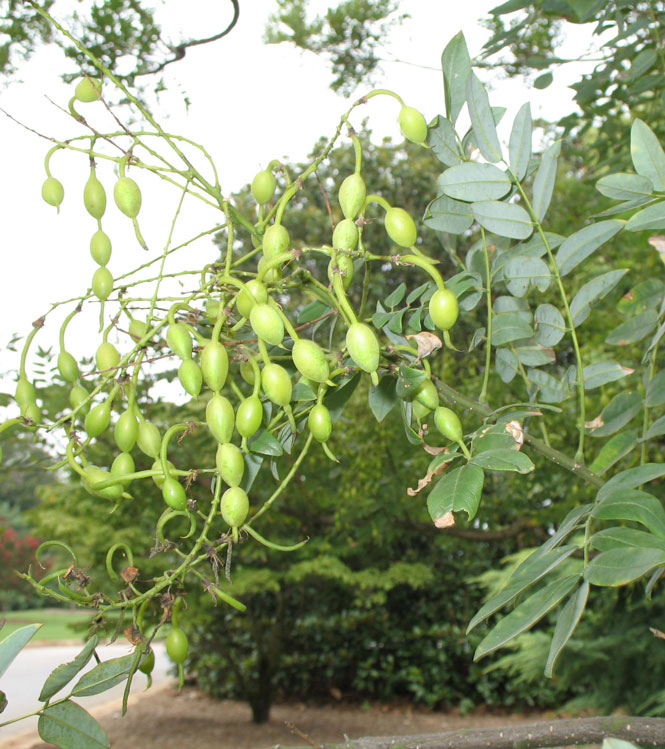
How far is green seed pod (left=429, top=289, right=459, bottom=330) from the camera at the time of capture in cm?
60

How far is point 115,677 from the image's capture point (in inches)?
23.5

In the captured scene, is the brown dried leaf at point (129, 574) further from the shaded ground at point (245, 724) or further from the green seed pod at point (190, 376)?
the shaded ground at point (245, 724)

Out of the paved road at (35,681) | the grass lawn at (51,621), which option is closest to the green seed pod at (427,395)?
the paved road at (35,681)

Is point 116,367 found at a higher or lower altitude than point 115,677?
higher

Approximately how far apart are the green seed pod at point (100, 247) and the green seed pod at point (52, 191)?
66 millimetres

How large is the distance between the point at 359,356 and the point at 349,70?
3.58 m

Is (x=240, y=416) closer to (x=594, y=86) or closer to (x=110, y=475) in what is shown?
(x=110, y=475)

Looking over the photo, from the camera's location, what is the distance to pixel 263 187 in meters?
0.72

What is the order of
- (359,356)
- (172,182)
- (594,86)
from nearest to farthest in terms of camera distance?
(359,356)
(172,182)
(594,86)

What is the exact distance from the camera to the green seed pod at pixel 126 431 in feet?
2.06

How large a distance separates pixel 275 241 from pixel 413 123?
0.17 metres

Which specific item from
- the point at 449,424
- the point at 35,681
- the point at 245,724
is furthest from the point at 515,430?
the point at 35,681

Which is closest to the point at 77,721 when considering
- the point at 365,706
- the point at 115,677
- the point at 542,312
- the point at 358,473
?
the point at 115,677

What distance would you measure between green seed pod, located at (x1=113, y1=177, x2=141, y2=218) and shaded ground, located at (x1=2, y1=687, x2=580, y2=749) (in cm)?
399
